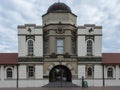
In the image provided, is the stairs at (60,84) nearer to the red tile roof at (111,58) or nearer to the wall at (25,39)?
the wall at (25,39)

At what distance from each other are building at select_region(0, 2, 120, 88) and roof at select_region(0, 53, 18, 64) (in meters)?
0.03

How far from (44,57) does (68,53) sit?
10.3 ft

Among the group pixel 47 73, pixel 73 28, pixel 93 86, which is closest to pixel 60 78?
pixel 47 73

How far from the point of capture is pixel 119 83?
3353 centimetres

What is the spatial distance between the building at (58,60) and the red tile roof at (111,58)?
13cm

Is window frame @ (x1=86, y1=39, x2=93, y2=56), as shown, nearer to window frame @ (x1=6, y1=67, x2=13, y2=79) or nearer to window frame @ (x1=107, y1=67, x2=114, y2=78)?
window frame @ (x1=107, y1=67, x2=114, y2=78)

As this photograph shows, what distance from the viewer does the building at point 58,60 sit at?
3297 cm

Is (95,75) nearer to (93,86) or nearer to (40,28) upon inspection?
(93,86)

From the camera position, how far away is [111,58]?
35.1 meters

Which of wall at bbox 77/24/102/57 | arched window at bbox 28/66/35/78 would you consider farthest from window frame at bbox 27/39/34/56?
wall at bbox 77/24/102/57

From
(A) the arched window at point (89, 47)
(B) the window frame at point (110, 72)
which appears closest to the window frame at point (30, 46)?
(A) the arched window at point (89, 47)

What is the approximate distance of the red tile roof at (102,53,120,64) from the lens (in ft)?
110

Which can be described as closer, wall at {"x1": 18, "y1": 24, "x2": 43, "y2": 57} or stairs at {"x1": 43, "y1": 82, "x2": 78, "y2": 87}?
stairs at {"x1": 43, "y1": 82, "x2": 78, "y2": 87}

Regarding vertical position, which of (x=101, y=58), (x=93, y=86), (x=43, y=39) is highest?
(x=43, y=39)
